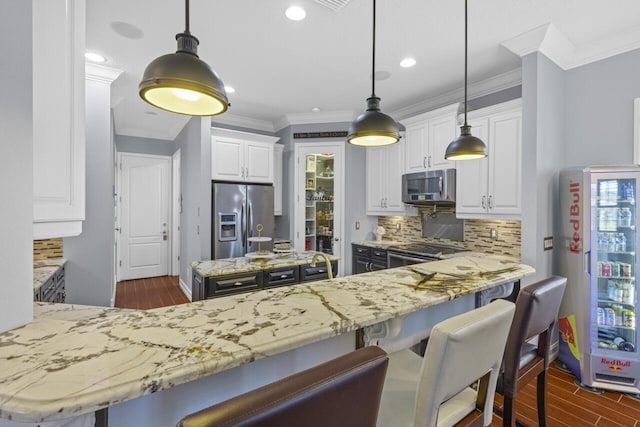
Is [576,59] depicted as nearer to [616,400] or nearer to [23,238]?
[616,400]

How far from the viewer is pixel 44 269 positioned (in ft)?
8.11

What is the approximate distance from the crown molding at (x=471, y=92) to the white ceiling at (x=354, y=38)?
1 centimetres

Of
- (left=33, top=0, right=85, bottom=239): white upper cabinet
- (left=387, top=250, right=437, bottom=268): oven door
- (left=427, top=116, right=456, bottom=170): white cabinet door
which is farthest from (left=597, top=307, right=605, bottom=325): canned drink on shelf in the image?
(left=33, top=0, right=85, bottom=239): white upper cabinet

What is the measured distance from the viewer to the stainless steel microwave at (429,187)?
3.56 m

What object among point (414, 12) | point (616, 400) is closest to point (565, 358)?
point (616, 400)

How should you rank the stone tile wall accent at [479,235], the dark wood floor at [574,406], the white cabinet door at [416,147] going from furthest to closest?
the white cabinet door at [416,147]
the stone tile wall accent at [479,235]
the dark wood floor at [574,406]

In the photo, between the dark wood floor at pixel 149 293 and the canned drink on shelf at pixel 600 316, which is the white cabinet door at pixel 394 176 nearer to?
the canned drink on shelf at pixel 600 316

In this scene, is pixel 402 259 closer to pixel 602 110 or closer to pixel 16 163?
pixel 602 110

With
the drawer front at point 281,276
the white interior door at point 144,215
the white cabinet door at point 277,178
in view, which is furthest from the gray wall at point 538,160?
the white interior door at point 144,215

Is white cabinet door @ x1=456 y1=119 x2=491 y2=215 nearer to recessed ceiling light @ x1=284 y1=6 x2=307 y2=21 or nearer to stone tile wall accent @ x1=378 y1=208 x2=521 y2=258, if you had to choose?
stone tile wall accent @ x1=378 y1=208 x2=521 y2=258

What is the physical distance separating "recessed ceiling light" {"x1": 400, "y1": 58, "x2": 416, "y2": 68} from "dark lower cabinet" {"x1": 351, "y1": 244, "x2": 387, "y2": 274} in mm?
2238

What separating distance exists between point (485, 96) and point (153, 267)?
6.22m

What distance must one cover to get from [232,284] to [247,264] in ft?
0.86

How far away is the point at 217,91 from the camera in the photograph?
118 cm
